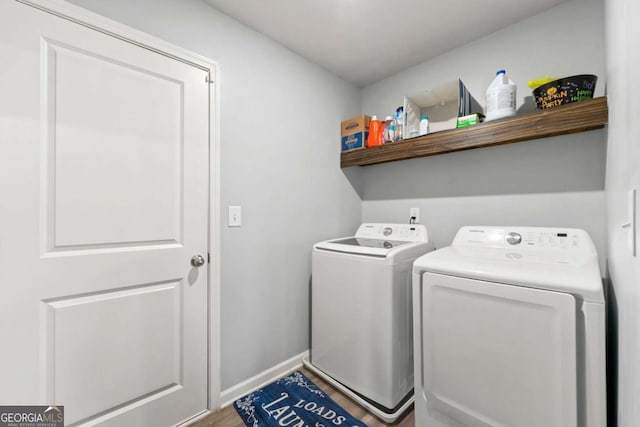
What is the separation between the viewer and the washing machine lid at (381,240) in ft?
5.48

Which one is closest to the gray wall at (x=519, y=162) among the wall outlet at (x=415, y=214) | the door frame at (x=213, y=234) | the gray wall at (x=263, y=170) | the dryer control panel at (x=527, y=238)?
the wall outlet at (x=415, y=214)

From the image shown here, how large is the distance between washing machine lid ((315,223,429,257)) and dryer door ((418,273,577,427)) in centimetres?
41

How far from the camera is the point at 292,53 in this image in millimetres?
1993

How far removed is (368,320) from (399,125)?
1429mm

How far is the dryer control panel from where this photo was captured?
138 cm

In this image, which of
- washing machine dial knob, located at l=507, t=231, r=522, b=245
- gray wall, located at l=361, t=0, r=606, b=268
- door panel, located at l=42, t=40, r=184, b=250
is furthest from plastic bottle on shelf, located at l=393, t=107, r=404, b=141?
door panel, located at l=42, t=40, r=184, b=250

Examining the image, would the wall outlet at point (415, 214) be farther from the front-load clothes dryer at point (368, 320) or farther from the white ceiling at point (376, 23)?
the white ceiling at point (376, 23)

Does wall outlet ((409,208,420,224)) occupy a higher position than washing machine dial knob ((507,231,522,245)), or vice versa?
wall outlet ((409,208,420,224))

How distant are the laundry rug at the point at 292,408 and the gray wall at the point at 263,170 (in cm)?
15

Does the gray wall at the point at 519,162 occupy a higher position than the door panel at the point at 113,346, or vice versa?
the gray wall at the point at 519,162

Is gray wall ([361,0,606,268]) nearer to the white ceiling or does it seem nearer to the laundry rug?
the white ceiling

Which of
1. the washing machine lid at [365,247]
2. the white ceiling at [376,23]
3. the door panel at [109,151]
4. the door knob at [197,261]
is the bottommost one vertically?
the door knob at [197,261]

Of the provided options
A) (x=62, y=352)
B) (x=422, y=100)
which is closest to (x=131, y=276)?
(x=62, y=352)

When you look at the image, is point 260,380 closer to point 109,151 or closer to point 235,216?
point 235,216
